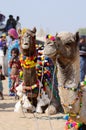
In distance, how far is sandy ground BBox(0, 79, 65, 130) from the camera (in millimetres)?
7152

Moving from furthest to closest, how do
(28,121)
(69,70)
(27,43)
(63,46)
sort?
(27,43) → (28,121) → (69,70) → (63,46)

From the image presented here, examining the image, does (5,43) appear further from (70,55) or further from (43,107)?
(70,55)

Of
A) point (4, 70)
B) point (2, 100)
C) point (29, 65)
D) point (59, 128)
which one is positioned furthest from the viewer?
point (4, 70)

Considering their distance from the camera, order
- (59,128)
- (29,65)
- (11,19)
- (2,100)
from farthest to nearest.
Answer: (11,19)
(2,100)
(29,65)
(59,128)

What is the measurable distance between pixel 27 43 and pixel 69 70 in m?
3.88

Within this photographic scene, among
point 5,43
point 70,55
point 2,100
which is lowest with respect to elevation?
point 2,100

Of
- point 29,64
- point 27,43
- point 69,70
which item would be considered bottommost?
point 29,64

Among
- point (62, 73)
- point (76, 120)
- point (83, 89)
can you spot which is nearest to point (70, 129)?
point (76, 120)

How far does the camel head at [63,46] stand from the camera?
380cm

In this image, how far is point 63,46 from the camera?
12.9ft

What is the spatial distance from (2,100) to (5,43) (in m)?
4.98

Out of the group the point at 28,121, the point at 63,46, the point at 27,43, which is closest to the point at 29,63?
the point at 27,43

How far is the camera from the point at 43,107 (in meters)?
8.32

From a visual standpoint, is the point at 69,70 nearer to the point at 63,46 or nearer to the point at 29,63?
the point at 63,46
